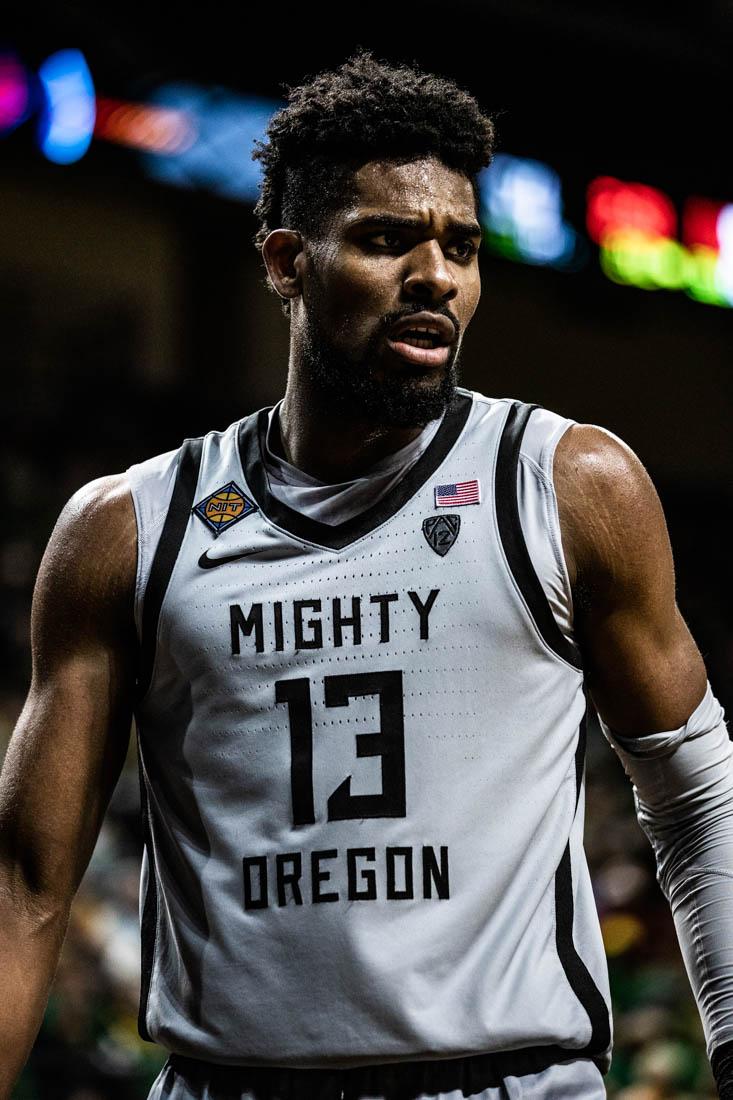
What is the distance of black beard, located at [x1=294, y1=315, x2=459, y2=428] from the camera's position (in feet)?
7.11

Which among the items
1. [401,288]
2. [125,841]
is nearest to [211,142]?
[125,841]

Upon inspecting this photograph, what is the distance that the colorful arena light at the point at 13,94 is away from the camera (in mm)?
7117

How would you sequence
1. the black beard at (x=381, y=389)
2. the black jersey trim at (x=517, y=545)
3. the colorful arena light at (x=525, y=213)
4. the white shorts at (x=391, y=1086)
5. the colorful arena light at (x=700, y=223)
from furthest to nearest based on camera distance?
1. the colorful arena light at (x=700, y=223)
2. the colorful arena light at (x=525, y=213)
3. the black beard at (x=381, y=389)
4. the black jersey trim at (x=517, y=545)
5. the white shorts at (x=391, y=1086)

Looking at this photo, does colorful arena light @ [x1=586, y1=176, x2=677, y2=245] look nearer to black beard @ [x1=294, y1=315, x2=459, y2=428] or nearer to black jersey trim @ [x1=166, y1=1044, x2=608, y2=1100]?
black beard @ [x1=294, y1=315, x2=459, y2=428]

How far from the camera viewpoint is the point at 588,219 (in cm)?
915

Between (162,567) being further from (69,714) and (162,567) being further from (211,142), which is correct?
(211,142)

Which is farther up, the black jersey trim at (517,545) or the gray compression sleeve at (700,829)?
the black jersey trim at (517,545)

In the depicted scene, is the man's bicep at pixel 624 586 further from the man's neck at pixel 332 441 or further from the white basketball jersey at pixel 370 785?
the man's neck at pixel 332 441

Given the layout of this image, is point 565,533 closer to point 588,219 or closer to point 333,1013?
point 333,1013

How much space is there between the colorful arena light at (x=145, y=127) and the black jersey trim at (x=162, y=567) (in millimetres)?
5585

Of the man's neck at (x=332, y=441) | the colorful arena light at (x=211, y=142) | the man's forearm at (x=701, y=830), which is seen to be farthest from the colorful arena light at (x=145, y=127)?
the man's forearm at (x=701, y=830)

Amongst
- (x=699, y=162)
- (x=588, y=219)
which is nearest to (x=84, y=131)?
(x=588, y=219)

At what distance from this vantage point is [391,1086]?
6.43 feet

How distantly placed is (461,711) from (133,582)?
20.2 inches
